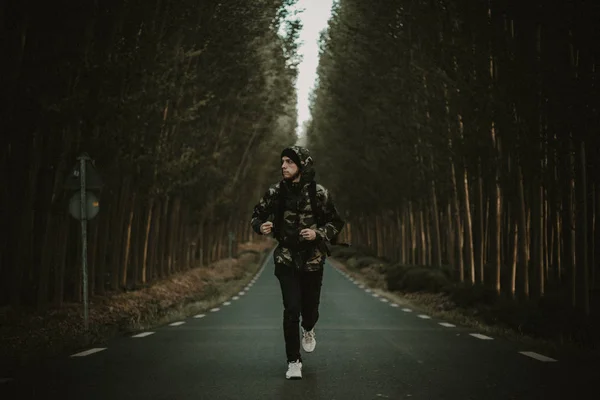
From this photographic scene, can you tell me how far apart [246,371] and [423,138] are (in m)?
21.4

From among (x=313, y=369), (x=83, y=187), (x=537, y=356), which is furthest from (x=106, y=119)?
(x=537, y=356)

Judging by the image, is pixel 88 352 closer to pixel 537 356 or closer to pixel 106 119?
pixel 537 356

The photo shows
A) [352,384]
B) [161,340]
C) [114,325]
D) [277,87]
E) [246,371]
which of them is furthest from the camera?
[277,87]

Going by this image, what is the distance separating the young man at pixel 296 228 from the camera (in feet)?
28.6

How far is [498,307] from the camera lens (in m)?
19.9

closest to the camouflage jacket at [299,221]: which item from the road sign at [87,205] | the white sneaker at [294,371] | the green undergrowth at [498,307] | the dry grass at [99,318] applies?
the white sneaker at [294,371]

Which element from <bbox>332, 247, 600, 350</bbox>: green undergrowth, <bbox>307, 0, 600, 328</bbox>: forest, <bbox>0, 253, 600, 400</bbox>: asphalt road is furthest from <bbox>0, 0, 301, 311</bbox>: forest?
<bbox>332, 247, 600, 350</bbox>: green undergrowth

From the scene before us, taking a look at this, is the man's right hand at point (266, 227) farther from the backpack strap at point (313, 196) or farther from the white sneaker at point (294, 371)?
the white sneaker at point (294, 371)

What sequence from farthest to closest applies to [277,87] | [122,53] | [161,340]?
[277,87], [122,53], [161,340]

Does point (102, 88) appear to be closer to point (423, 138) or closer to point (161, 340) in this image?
point (161, 340)

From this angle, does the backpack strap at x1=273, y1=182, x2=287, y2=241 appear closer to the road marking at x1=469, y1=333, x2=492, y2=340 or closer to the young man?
the young man

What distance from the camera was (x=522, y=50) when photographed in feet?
64.1

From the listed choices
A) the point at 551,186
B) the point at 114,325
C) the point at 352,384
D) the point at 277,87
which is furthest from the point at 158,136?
the point at 277,87

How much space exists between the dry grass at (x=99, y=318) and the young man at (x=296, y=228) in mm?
3498
